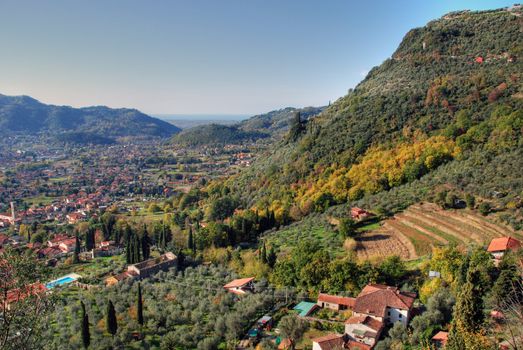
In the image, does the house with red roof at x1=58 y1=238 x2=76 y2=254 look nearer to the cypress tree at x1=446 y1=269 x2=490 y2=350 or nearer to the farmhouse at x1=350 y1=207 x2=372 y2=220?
the farmhouse at x1=350 y1=207 x2=372 y2=220

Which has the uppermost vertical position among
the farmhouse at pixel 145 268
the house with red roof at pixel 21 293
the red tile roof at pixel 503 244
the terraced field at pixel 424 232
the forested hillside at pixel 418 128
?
the forested hillside at pixel 418 128

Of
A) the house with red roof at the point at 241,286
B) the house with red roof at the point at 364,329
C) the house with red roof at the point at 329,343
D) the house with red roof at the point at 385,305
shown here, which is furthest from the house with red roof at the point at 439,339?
the house with red roof at the point at 241,286

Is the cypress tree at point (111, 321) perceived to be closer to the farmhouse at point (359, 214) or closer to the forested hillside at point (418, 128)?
the farmhouse at point (359, 214)

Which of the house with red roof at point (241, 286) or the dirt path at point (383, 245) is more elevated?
the dirt path at point (383, 245)

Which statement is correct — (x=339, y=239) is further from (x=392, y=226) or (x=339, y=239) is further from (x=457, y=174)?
(x=457, y=174)

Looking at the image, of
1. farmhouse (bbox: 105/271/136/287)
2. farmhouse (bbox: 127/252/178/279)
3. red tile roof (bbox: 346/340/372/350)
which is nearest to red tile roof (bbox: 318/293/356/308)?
red tile roof (bbox: 346/340/372/350)

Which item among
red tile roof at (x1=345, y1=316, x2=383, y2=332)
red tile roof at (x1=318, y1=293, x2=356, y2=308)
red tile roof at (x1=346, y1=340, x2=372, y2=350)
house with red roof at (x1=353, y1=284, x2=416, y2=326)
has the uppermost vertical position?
house with red roof at (x1=353, y1=284, x2=416, y2=326)

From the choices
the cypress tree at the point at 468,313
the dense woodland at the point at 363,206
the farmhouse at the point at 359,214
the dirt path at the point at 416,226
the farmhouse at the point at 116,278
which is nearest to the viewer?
the cypress tree at the point at 468,313
